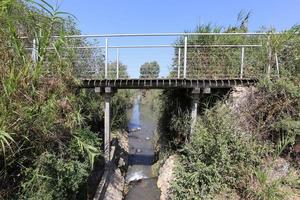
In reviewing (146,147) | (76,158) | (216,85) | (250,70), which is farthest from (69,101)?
(146,147)

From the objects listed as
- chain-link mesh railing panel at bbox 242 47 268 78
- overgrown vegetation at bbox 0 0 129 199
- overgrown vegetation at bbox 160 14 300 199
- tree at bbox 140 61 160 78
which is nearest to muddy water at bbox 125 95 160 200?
overgrown vegetation at bbox 160 14 300 199

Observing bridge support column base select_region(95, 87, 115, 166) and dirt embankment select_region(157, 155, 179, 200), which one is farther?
bridge support column base select_region(95, 87, 115, 166)

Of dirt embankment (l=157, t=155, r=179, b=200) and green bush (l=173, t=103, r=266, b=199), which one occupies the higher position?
green bush (l=173, t=103, r=266, b=199)

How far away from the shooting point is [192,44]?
352 inches

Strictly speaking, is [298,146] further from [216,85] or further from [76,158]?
[76,158]

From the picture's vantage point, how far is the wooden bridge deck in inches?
317

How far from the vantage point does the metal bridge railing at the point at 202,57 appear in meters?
8.17

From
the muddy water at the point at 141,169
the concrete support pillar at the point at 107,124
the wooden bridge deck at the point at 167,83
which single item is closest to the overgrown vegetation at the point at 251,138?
the wooden bridge deck at the point at 167,83

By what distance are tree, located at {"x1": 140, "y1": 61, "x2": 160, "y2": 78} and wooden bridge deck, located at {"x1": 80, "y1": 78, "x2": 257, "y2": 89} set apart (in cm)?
28

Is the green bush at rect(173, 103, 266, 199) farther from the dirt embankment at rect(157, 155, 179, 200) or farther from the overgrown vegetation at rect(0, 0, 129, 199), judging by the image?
the overgrown vegetation at rect(0, 0, 129, 199)

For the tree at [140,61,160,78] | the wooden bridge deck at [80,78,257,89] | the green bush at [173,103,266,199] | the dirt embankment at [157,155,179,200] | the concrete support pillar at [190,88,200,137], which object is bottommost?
the dirt embankment at [157,155,179,200]

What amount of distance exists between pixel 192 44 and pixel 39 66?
18.3 ft

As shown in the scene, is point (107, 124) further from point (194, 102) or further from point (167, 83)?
point (194, 102)

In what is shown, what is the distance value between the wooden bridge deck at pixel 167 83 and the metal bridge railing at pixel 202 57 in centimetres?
20
